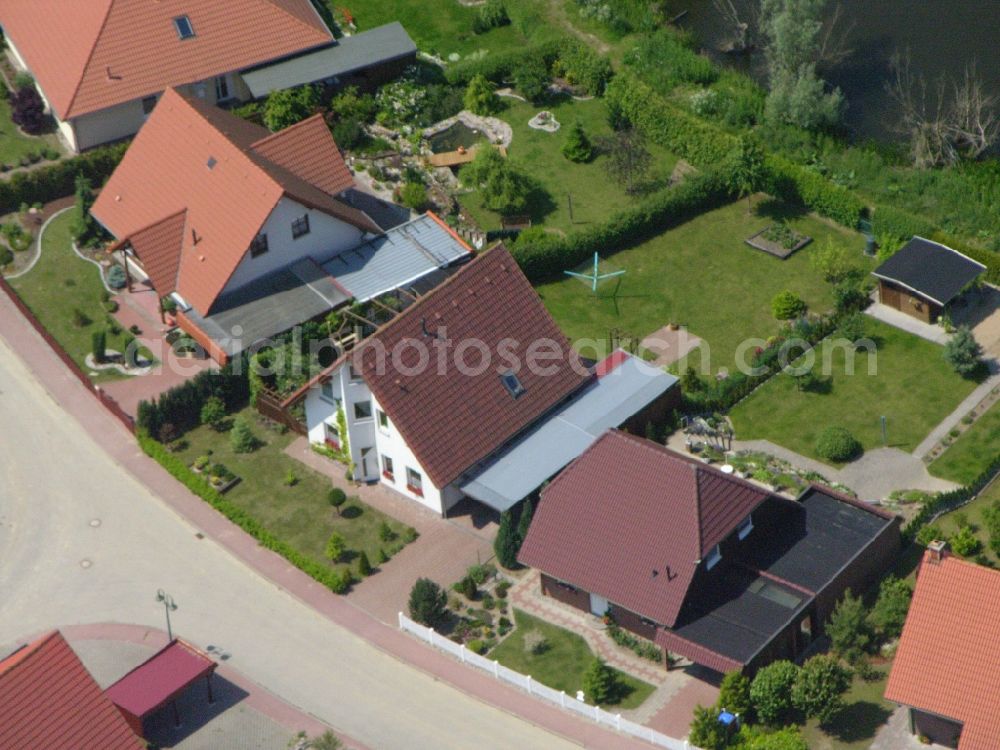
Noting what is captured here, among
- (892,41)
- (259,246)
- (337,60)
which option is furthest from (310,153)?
(892,41)

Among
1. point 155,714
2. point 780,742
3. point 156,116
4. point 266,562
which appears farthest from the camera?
point 156,116

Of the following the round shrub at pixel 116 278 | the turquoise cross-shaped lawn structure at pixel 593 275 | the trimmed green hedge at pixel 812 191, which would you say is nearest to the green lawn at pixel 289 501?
the round shrub at pixel 116 278

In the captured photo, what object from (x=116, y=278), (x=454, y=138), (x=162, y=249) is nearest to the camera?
(x=162, y=249)

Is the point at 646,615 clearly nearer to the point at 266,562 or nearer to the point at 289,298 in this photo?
the point at 266,562

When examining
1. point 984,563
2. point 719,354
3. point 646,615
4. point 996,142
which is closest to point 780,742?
point 646,615

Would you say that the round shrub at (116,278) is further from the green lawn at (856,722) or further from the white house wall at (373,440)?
the green lawn at (856,722)

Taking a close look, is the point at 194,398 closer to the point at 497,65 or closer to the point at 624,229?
the point at 624,229
